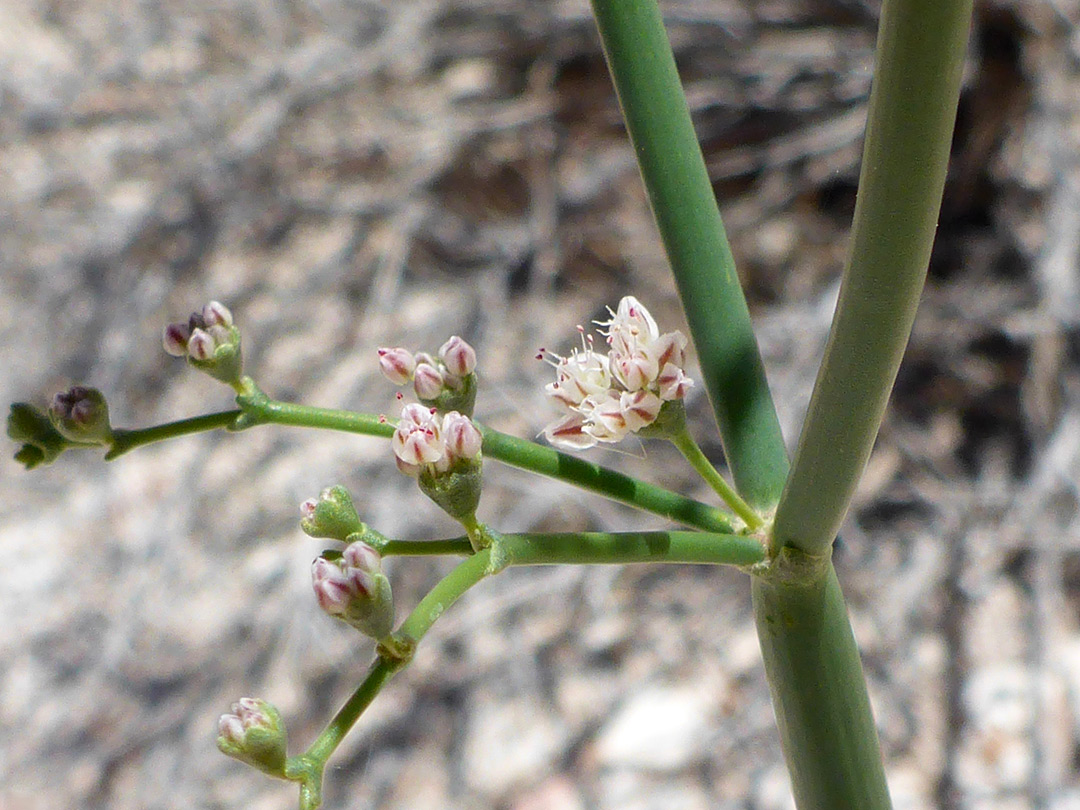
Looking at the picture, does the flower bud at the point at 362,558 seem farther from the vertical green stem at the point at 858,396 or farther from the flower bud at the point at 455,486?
the vertical green stem at the point at 858,396

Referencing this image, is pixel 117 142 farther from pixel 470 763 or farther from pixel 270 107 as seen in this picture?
pixel 470 763

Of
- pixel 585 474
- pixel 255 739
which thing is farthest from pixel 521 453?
pixel 255 739

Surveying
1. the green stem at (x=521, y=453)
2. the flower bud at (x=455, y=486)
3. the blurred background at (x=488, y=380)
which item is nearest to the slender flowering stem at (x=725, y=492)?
the green stem at (x=521, y=453)

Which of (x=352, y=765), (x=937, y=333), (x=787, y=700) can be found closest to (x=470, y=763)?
(x=352, y=765)

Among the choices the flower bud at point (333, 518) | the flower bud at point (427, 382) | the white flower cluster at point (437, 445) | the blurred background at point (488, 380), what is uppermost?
the flower bud at point (427, 382)

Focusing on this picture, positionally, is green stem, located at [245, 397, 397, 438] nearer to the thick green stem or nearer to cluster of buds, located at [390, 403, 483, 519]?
cluster of buds, located at [390, 403, 483, 519]

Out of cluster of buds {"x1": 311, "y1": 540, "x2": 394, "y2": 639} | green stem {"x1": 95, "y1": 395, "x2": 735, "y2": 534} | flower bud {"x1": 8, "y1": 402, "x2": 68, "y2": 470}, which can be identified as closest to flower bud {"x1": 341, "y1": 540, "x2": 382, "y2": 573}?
cluster of buds {"x1": 311, "y1": 540, "x2": 394, "y2": 639}
